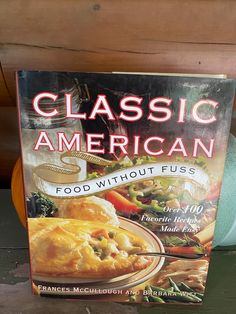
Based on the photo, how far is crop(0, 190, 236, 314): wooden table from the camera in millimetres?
611

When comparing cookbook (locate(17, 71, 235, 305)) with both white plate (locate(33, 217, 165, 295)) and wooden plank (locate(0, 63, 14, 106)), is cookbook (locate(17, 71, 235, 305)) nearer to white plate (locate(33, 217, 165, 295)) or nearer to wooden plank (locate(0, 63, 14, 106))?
white plate (locate(33, 217, 165, 295))

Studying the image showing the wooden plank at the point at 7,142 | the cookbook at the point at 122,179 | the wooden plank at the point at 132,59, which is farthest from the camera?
the wooden plank at the point at 7,142

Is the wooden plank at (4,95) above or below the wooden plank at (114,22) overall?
below

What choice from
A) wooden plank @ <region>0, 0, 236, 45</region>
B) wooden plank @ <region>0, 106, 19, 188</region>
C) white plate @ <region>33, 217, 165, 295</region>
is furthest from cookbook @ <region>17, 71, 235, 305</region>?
wooden plank @ <region>0, 106, 19, 188</region>

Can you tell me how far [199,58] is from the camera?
1.99 feet

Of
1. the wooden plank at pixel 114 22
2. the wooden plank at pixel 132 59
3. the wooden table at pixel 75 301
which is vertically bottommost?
the wooden table at pixel 75 301

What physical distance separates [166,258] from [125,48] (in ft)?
0.95

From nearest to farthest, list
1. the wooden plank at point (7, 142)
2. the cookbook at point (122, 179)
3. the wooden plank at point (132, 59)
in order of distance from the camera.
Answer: the cookbook at point (122, 179) → the wooden plank at point (132, 59) → the wooden plank at point (7, 142)

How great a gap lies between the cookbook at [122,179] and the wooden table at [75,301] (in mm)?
12

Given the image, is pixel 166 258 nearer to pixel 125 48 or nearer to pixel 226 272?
pixel 226 272

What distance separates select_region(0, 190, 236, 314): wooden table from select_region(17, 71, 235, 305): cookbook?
0.04 feet

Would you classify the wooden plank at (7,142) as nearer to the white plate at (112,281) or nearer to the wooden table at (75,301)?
the wooden table at (75,301)

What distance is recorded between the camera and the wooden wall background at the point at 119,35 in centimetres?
56

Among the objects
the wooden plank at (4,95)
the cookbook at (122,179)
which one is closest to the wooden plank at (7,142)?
the wooden plank at (4,95)
